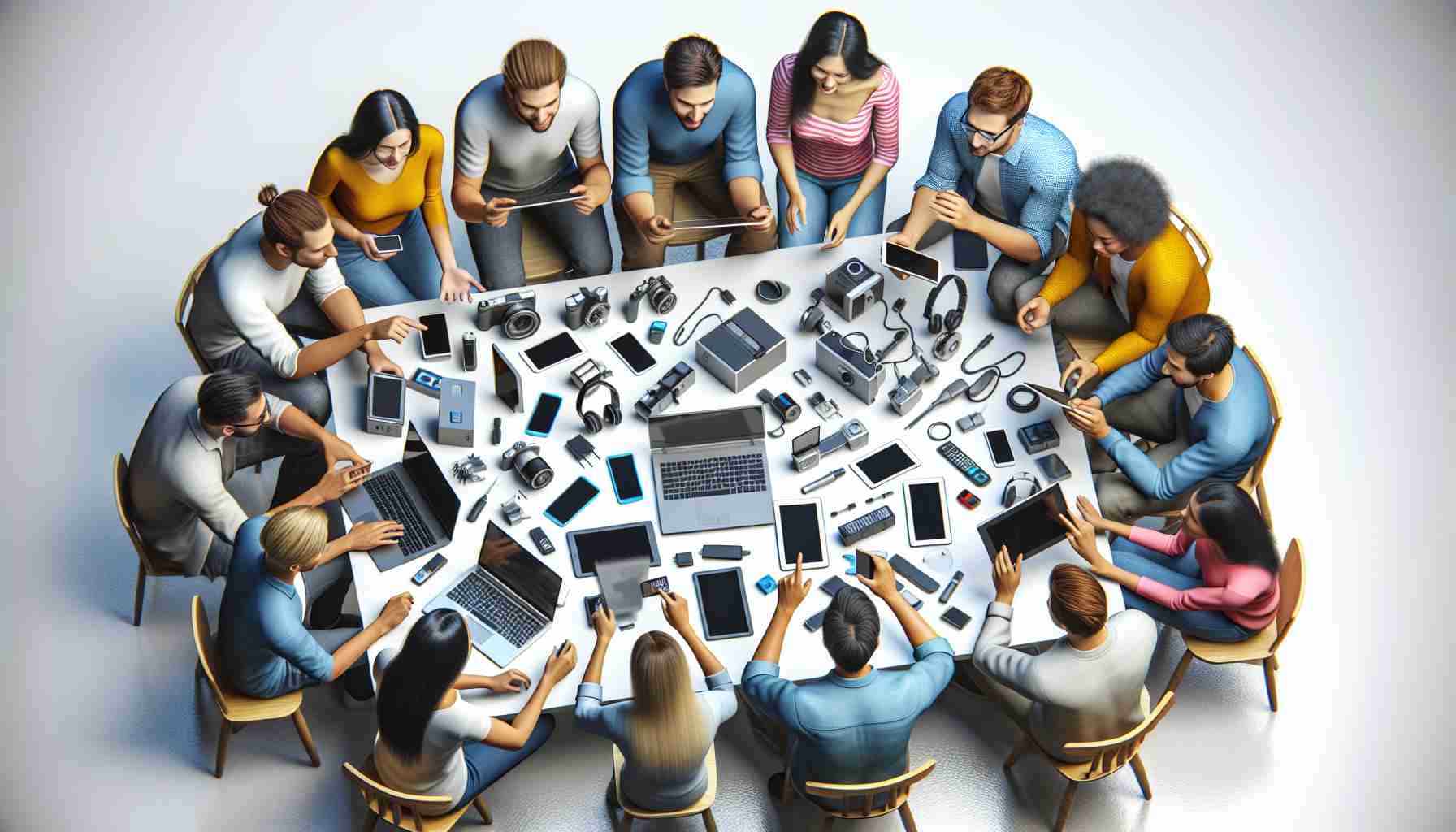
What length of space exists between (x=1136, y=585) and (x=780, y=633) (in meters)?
1.25

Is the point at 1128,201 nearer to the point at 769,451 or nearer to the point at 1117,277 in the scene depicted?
the point at 1117,277

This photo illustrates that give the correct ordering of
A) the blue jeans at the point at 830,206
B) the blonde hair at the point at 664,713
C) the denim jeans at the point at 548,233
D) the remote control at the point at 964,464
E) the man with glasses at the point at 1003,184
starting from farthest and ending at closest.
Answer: the blue jeans at the point at 830,206
the denim jeans at the point at 548,233
the man with glasses at the point at 1003,184
the remote control at the point at 964,464
the blonde hair at the point at 664,713

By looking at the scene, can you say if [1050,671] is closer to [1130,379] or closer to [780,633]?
[780,633]

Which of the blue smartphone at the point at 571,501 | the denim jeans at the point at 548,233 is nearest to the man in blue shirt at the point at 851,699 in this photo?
the blue smartphone at the point at 571,501

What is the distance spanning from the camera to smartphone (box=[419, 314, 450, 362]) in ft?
15.7

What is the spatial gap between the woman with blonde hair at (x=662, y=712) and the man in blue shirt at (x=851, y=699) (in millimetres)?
173

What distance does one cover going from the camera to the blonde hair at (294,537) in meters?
3.77

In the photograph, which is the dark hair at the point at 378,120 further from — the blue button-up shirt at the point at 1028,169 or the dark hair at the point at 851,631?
the dark hair at the point at 851,631

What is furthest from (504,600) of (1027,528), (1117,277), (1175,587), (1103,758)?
(1117,277)

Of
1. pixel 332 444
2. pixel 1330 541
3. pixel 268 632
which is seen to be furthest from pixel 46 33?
pixel 1330 541

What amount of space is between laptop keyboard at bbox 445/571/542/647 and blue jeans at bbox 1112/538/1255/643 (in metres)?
2.03

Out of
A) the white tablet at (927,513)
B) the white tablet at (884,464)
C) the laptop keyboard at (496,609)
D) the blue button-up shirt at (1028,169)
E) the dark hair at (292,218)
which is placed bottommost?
the laptop keyboard at (496,609)

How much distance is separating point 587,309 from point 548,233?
0.86 metres

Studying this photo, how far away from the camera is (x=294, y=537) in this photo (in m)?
3.77
